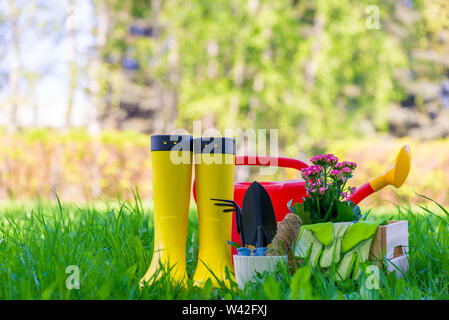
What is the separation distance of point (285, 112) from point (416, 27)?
3.78 metres

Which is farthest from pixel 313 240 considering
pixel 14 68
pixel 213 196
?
pixel 14 68

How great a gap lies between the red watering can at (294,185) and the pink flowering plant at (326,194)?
15 cm

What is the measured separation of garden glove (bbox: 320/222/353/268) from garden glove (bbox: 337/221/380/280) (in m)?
0.01

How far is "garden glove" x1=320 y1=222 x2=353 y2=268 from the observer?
119cm

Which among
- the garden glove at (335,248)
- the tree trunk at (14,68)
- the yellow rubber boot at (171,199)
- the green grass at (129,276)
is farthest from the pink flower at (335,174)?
the tree trunk at (14,68)

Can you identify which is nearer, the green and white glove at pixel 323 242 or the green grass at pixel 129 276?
the green grass at pixel 129 276

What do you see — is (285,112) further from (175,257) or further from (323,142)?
(175,257)

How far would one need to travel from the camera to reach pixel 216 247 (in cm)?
127

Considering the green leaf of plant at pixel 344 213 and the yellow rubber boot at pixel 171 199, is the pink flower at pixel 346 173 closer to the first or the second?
the green leaf of plant at pixel 344 213

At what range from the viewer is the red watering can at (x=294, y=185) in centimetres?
136

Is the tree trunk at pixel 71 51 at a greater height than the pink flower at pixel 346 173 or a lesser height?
greater

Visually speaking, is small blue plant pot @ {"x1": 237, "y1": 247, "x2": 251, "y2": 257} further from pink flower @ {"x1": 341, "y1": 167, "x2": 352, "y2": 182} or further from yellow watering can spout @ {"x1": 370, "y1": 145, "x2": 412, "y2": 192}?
yellow watering can spout @ {"x1": 370, "y1": 145, "x2": 412, "y2": 192}

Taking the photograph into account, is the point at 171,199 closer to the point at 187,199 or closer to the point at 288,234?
the point at 187,199

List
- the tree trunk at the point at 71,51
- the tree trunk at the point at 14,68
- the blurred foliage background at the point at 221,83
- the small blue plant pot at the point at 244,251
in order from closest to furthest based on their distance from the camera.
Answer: the small blue plant pot at the point at 244,251 → the blurred foliage background at the point at 221,83 → the tree trunk at the point at 71,51 → the tree trunk at the point at 14,68
